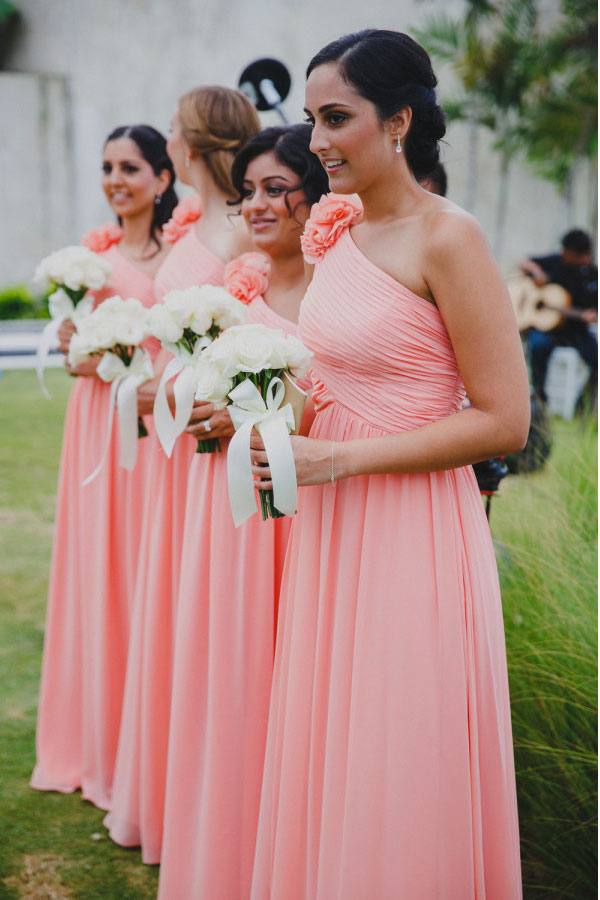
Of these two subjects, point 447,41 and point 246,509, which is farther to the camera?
point 447,41

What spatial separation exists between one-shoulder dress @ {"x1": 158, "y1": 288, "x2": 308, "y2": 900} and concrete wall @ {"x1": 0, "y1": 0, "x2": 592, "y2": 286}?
1457cm

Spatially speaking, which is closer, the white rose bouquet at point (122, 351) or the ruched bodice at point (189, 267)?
the white rose bouquet at point (122, 351)

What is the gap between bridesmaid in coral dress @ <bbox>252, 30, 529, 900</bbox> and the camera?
7.07 feet

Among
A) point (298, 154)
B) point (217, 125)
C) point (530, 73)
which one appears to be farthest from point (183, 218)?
point (530, 73)

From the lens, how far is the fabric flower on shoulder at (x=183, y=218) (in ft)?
12.1

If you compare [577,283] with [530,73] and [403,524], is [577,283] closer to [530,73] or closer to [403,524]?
[530,73]

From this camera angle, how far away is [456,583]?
223cm

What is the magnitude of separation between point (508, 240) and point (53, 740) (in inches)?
636

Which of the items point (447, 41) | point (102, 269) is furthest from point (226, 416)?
point (447, 41)

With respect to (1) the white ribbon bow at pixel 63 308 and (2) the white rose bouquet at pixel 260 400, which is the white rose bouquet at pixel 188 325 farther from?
(1) the white ribbon bow at pixel 63 308

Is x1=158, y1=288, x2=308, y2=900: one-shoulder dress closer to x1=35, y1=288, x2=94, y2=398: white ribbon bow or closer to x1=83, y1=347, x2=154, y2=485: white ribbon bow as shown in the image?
x1=83, y1=347, x2=154, y2=485: white ribbon bow

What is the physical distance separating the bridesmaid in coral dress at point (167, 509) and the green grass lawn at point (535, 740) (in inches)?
8.3

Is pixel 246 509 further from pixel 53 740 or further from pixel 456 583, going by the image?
pixel 53 740

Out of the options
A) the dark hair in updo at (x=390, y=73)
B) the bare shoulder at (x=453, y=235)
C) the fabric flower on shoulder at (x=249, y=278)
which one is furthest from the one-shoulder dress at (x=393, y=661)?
the fabric flower on shoulder at (x=249, y=278)
